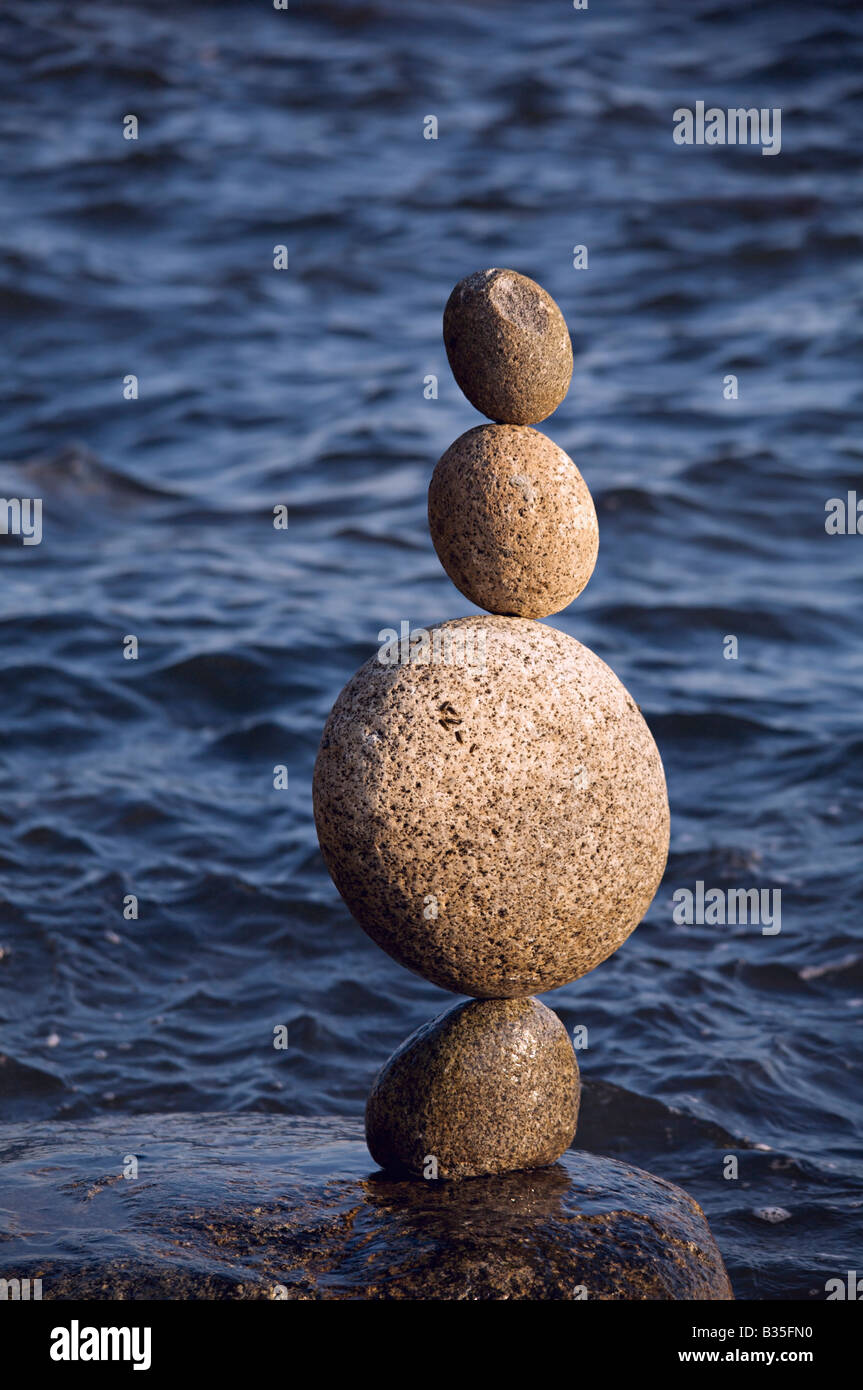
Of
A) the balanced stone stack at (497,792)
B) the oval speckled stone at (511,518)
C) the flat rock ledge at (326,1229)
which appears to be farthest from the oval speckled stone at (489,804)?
the flat rock ledge at (326,1229)

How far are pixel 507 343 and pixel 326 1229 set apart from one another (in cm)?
309

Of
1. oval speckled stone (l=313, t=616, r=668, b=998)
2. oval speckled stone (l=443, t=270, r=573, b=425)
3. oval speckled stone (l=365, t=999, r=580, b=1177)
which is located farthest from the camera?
oval speckled stone (l=365, t=999, r=580, b=1177)

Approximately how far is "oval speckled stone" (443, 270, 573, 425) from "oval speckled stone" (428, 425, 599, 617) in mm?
133

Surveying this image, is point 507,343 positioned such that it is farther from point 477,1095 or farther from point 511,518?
point 477,1095

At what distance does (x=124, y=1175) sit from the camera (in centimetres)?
529

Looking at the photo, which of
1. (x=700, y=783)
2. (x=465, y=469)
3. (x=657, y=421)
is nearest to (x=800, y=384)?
(x=657, y=421)

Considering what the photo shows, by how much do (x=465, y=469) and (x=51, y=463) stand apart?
11740 mm

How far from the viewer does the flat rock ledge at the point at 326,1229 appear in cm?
451

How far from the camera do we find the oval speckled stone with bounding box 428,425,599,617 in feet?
16.4

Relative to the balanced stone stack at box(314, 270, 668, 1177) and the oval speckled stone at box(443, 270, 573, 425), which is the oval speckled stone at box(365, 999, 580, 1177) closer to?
the balanced stone stack at box(314, 270, 668, 1177)

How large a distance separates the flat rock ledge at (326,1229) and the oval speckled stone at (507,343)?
110 inches

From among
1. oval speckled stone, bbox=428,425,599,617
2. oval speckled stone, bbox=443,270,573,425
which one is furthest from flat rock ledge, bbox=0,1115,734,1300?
oval speckled stone, bbox=443,270,573,425

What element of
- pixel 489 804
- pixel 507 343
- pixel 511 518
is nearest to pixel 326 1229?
pixel 489 804
